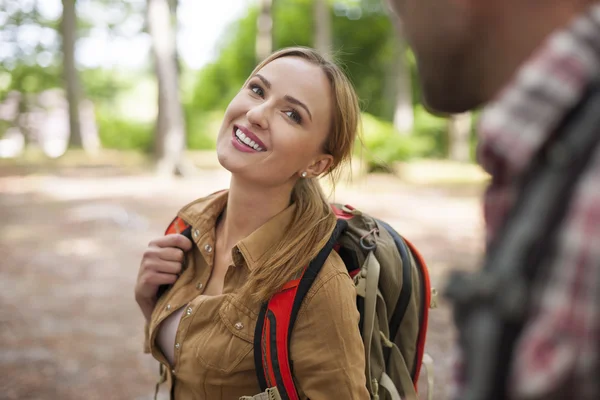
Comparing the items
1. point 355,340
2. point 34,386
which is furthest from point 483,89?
point 34,386

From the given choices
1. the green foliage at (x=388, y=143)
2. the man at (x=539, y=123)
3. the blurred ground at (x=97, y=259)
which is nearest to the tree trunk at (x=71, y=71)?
the blurred ground at (x=97, y=259)

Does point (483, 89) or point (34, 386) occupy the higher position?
point (483, 89)

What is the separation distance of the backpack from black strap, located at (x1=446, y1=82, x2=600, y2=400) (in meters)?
1.01

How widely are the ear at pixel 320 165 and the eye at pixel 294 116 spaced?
0.19 m

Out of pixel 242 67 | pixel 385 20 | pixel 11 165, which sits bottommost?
pixel 11 165

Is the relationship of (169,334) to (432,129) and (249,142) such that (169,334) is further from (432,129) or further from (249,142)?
(432,129)

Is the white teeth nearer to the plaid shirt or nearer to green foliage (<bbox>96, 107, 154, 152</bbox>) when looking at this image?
the plaid shirt

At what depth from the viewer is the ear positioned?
6.98ft

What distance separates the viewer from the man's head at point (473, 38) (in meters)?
0.91

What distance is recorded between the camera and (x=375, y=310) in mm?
1909

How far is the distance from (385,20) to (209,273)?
23091 millimetres

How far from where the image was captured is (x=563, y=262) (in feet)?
2.48

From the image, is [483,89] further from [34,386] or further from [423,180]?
[423,180]

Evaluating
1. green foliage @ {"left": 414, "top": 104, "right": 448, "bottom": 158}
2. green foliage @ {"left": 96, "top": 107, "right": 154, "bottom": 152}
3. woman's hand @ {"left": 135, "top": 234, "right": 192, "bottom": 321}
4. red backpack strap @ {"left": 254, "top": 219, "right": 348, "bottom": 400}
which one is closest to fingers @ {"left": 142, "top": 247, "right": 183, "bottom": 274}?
woman's hand @ {"left": 135, "top": 234, "right": 192, "bottom": 321}
